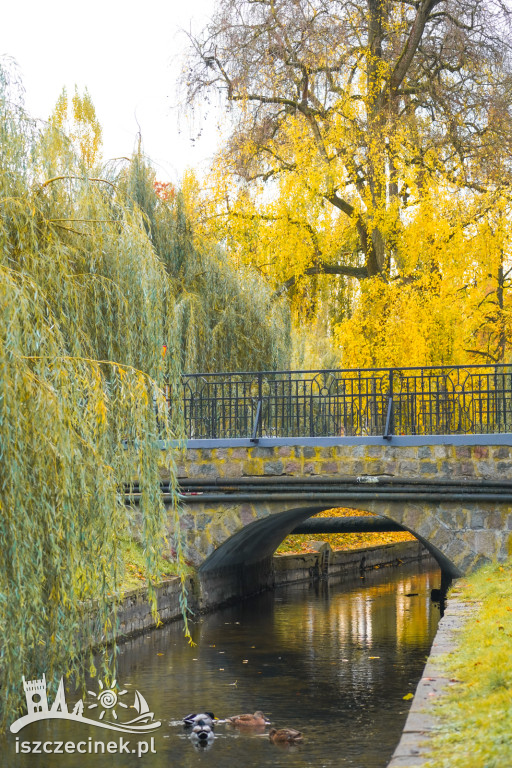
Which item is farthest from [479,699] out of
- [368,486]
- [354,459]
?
[354,459]

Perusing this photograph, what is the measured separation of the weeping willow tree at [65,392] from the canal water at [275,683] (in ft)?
3.33

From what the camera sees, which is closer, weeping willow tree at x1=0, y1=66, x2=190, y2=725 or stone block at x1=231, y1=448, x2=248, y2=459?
weeping willow tree at x1=0, y1=66, x2=190, y2=725

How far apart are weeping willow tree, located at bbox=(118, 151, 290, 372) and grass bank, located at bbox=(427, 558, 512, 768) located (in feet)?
24.5

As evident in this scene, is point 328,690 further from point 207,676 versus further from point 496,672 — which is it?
point 496,672

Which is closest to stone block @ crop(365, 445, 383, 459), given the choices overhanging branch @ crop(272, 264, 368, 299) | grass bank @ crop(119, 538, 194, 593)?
grass bank @ crop(119, 538, 194, 593)

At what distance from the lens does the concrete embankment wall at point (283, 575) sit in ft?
39.9

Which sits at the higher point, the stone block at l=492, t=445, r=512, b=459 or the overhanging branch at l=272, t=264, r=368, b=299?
the overhanging branch at l=272, t=264, r=368, b=299

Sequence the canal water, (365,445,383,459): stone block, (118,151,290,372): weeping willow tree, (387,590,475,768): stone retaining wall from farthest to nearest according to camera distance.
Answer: (118,151,290,372): weeping willow tree
(365,445,383,459): stone block
the canal water
(387,590,475,768): stone retaining wall

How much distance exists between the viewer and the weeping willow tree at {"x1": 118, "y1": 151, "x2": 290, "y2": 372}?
15266 millimetres

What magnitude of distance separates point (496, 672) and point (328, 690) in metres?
4.05

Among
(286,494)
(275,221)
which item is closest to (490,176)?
(275,221)

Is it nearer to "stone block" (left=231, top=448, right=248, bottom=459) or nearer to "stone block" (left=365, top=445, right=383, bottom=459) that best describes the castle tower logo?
"stone block" (left=231, top=448, right=248, bottom=459)

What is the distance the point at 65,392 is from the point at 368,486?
6851 mm

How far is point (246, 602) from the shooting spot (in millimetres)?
16594
